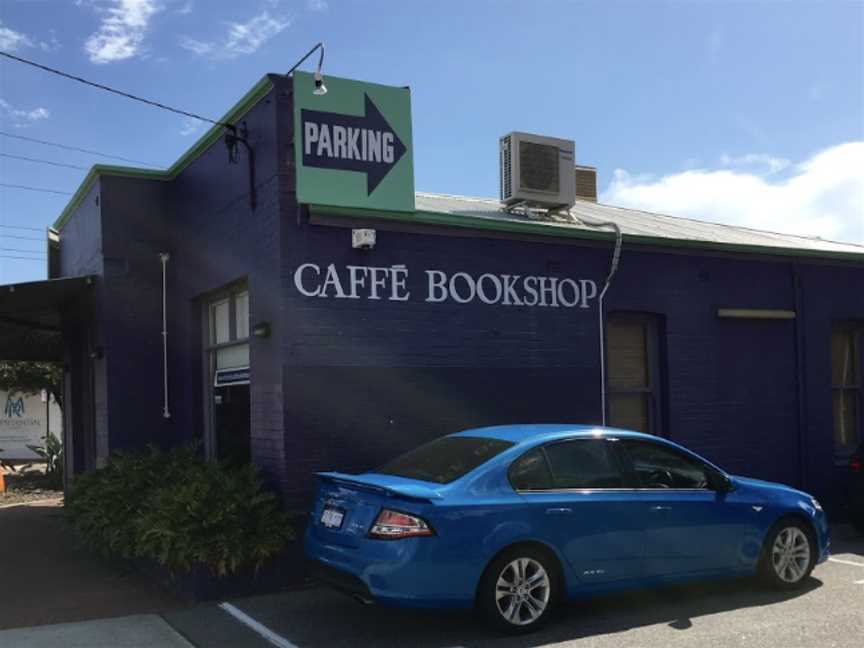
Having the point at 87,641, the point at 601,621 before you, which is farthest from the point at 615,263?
the point at 87,641

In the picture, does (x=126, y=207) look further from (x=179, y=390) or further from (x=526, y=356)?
(x=526, y=356)

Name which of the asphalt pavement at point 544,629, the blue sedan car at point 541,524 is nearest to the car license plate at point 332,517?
the blue sedan car at point 541,524

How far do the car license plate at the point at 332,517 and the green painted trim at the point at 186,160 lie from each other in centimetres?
432

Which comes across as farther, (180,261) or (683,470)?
(180,261)

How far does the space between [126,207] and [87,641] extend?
608 cm

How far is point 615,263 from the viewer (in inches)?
407

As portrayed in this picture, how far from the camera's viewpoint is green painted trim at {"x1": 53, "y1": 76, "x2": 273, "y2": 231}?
Result: 28.9ft

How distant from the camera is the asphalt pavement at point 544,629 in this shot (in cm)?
614

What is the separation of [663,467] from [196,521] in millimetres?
3972

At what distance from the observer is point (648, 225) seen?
1242 centimetres

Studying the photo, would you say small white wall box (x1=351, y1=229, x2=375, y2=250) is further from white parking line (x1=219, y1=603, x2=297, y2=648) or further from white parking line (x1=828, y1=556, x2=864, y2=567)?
white parking line (x1=828, y1=556, x2=864, y2=567)

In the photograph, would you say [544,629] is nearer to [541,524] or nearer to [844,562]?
[541,524]

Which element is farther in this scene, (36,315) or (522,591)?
(36,315)

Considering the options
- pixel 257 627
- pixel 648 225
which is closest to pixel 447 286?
pixel 257 627
